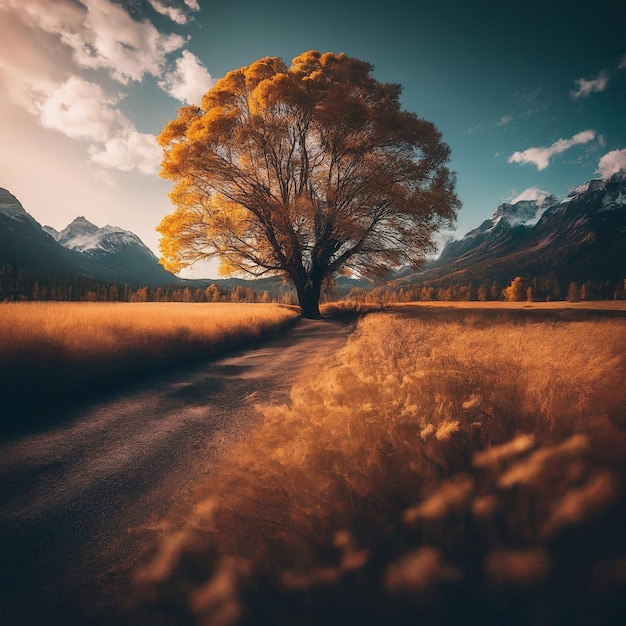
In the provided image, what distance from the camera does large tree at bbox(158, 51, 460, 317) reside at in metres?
13.3

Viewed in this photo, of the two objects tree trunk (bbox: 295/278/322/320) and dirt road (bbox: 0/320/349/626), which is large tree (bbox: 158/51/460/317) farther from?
dirt road (bbox: 0/320/349/626)

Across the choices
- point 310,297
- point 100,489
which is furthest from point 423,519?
point 310,297

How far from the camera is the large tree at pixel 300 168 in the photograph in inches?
525

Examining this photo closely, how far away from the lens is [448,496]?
5.82 feet

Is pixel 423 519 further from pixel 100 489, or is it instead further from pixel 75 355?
pixel 75 355

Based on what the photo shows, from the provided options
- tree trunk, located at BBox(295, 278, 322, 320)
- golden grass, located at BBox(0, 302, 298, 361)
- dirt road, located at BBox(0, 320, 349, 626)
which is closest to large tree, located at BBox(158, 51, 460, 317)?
tree trunk, located at BBox(295, 278, 322, 320)

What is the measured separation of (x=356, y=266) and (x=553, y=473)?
55.5ft

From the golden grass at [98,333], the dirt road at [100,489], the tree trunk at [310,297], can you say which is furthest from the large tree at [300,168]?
the dirt road at [100,489]

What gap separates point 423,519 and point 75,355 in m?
6.46

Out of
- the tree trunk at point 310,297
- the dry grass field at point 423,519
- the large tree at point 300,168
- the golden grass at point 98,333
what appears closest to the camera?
the dry grass field at point 423,519

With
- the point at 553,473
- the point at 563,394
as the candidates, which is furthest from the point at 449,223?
the point at 553,473

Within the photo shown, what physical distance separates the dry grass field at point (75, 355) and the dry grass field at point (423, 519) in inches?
147

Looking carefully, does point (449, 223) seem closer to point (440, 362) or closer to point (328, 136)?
point (328, 136)

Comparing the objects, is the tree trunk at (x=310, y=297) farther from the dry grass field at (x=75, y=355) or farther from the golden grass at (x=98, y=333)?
the dry grass field at (x=75, y=355)
